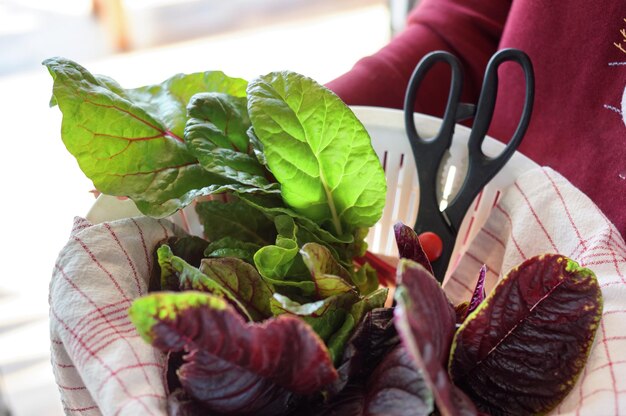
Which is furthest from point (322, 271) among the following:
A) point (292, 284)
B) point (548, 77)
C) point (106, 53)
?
point (106, 53)

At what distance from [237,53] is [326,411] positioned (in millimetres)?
1002

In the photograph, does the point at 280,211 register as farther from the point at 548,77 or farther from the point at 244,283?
the point at 548,77

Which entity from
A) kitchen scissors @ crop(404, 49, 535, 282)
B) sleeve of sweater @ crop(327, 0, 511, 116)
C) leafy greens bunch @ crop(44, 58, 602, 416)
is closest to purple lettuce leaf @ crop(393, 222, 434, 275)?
leafy greens bunch @ crop(44, 58, 602, 416)

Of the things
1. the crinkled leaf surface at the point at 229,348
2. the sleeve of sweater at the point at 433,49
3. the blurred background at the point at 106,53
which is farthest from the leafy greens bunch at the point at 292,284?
the blurred background at the point at 106,53

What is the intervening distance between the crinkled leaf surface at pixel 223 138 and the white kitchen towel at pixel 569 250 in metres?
0.16

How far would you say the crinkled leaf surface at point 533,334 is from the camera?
274 mm

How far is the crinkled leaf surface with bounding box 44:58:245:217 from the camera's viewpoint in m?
0.31

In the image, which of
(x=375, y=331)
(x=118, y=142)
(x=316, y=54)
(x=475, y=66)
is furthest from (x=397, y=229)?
(x=316, y=54)

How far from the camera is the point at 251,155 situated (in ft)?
1.17

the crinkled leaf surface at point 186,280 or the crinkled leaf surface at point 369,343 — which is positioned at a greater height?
the crinkled leaf surface at point 186,280

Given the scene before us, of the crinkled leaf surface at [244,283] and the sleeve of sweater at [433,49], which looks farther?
the sleeve of sweater at [433,49]

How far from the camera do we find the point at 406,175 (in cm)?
47

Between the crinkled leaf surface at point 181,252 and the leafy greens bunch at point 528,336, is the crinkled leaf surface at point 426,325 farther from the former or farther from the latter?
the crinkled leaf surface at point 181,252

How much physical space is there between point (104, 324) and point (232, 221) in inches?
4.0
